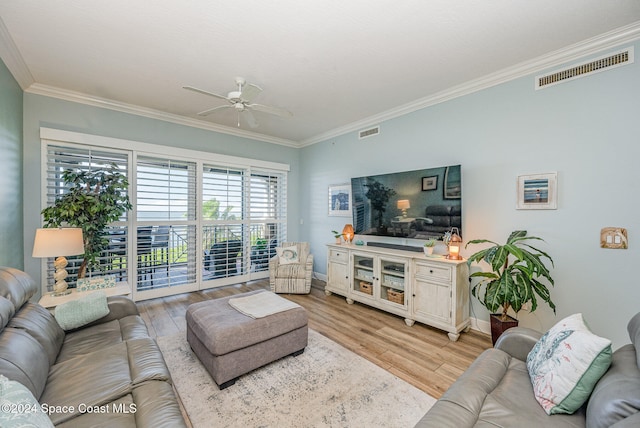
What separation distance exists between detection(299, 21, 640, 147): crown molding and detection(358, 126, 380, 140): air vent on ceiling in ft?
0.37

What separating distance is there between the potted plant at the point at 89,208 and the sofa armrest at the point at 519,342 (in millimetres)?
4040

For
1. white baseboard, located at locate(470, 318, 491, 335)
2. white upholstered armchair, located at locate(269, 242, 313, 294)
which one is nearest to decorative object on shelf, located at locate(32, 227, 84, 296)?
white upholstered armchair, located at locate(269, 242, 313, 294)

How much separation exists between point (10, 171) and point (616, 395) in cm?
481

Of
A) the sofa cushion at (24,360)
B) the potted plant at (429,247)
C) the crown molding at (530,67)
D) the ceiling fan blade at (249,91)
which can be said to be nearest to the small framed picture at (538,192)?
the potted plant at (429,247)

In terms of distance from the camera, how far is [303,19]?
2.11 m

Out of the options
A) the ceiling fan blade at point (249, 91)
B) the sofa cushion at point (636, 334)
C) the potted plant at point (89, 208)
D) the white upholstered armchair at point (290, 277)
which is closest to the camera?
the sofa cushion at point (636, 334)

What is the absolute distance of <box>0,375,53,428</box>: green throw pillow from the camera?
2.64 ft

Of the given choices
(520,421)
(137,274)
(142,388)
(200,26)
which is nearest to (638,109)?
(520,421)

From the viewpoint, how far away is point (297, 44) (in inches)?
Result: 95.1

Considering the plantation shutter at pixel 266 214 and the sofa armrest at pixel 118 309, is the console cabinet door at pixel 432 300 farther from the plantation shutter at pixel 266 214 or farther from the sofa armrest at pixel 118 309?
the plantation shutter at pixel 266 214

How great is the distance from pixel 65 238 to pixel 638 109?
5197 mm

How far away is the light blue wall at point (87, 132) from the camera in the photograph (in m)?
3.20

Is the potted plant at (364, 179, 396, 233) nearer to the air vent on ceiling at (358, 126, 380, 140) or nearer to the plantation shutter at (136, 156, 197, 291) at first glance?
the air vent on ceiling at (358, 126, 380, 140)

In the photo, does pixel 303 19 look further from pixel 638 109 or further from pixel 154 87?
pixel 638 109
